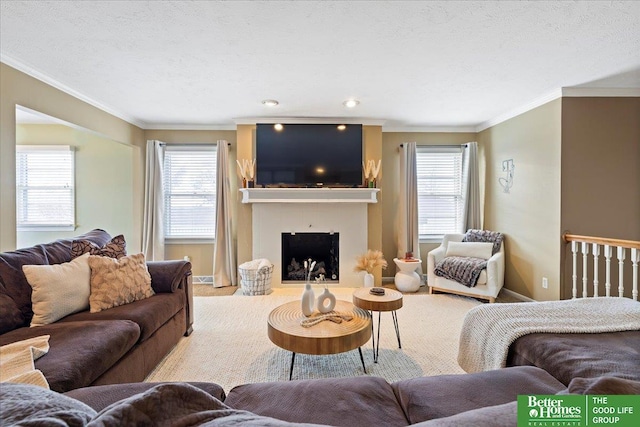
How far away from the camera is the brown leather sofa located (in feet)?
4.83

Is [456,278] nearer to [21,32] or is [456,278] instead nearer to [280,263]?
[280,263]

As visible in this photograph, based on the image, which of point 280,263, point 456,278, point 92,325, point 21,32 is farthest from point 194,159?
point 456,278

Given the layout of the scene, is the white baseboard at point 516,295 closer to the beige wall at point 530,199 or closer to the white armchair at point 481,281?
the beige wall at point 530,199

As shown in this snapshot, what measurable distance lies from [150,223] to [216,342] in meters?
2.70

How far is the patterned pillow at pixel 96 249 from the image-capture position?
2375 millimetres

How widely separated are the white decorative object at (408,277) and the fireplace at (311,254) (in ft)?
3.00

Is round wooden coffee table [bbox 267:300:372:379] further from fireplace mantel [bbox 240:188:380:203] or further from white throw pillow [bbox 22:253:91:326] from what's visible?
fireplace mantel [bbox 240:188:380:203]

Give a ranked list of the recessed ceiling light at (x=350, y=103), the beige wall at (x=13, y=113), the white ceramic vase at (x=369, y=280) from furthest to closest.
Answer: the white ceramic vase at (x=369, y=280), the recessed ceiling light at (x=350, y=103), the beige wall at (x=13, y=113)

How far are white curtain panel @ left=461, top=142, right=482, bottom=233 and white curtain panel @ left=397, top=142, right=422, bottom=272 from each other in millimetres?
797

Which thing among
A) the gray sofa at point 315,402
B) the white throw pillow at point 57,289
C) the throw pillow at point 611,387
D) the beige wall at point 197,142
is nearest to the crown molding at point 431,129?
the beige wall at point 197,142

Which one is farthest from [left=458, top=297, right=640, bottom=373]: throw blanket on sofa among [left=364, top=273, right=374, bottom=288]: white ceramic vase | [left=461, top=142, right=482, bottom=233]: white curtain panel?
[left=461, top=142, right=482, bottom=233]: white curtain panel

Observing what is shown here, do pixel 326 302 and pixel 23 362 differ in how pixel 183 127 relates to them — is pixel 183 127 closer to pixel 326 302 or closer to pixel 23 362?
pixel 326 302

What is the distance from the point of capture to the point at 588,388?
68 cm

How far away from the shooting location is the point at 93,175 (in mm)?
4586
